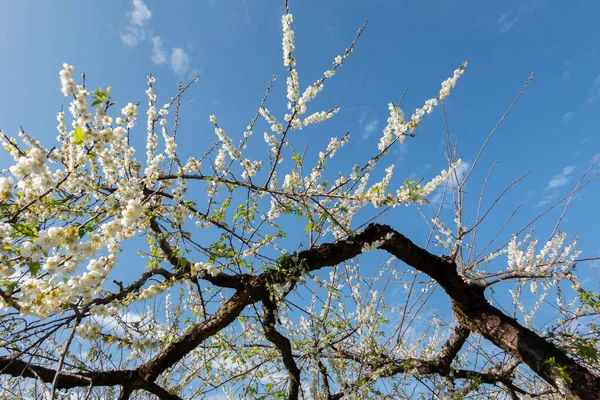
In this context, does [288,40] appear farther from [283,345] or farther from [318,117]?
[283,345]

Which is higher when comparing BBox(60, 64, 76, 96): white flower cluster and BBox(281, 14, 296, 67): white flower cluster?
BBox(281, 14, 296, 67): white flower cluster

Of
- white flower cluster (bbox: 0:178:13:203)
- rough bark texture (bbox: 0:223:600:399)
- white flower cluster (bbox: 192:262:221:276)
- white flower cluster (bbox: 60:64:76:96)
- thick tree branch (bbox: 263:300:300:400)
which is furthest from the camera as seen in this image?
thick tree branch (bbox: 263:300:300:400)

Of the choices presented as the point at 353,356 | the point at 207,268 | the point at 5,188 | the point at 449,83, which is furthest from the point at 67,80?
the point at 353,356

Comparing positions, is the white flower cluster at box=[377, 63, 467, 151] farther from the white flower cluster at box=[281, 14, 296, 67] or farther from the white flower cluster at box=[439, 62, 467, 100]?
the white flower cluster at box=[281, 14, 296, 67]

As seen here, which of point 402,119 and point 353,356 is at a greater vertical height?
point 402,119

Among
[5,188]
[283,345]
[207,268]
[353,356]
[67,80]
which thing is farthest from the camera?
[353,356]

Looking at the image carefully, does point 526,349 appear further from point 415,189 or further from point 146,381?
point 146,381

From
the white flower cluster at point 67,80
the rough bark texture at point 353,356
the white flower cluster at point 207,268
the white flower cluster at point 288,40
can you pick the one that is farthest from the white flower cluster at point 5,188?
the white flower cluster at point 288,40

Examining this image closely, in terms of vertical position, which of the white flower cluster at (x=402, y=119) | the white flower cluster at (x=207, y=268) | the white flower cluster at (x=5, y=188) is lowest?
the white flower cluster at (x=5, y=188)

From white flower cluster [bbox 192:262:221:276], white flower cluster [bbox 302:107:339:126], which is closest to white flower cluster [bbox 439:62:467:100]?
white flower cluster [bbox 302:107:339:126]

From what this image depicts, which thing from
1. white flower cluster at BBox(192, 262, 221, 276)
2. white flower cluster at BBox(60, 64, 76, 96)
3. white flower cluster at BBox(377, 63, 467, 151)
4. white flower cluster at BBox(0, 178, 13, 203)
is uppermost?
white flower cluster at BBox(377, 63, 467, 151)

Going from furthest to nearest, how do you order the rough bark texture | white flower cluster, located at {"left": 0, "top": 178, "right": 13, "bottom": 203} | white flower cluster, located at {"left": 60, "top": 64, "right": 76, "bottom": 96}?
the rough bark texture
white flower cluster, located at {"left": 60, "top": 64, "right": 76, "bottom": 96}
white flower cluster, located at {"left": 0, "top": 178, "right": 13, "bottom": 203}

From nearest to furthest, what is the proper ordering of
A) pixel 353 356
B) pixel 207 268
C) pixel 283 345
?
pixel 207 268 → pixel 283 345 → pixel 353 356

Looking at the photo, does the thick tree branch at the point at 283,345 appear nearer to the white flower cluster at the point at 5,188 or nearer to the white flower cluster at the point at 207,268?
the white flower cluster at the point at 207,268
